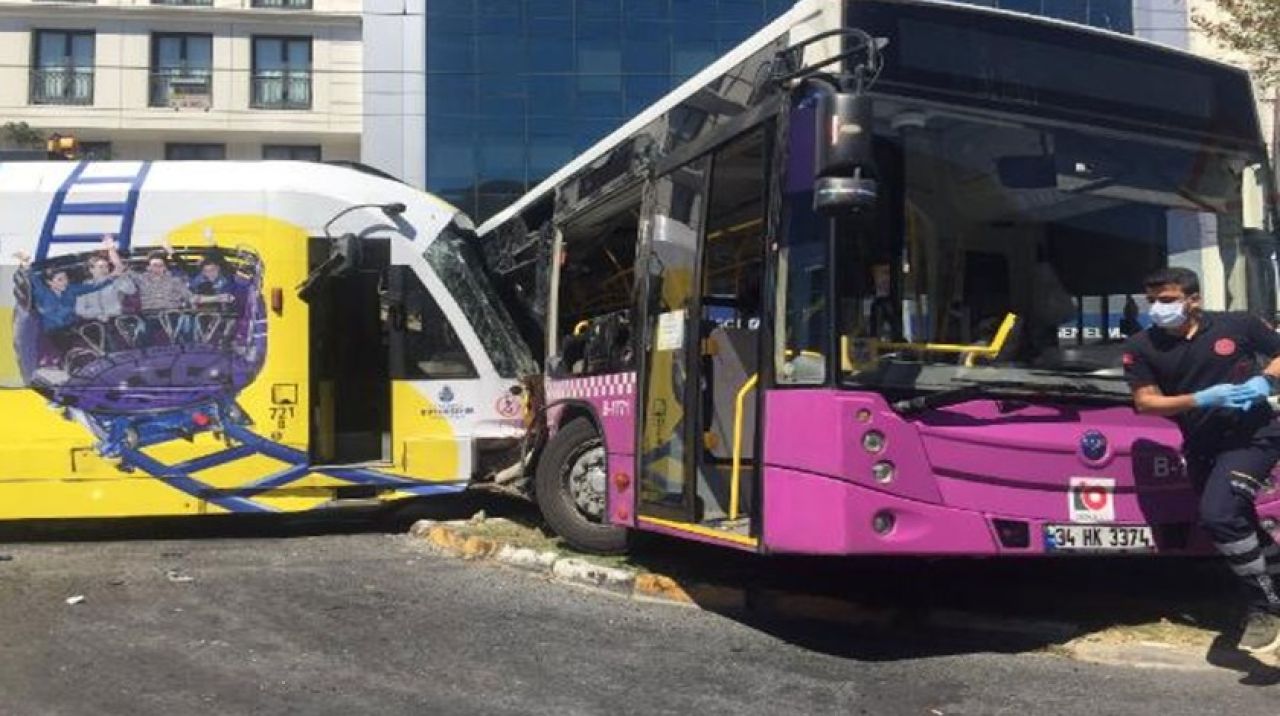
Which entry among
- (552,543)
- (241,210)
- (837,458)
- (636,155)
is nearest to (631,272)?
(636,155)

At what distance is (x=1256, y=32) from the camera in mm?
12234

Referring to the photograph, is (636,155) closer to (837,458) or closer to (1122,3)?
(837,458)

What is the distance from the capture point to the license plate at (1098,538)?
18.7 feet

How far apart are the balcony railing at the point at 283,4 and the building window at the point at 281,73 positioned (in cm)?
94

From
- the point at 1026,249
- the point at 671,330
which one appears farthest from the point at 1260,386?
the point at 671,330

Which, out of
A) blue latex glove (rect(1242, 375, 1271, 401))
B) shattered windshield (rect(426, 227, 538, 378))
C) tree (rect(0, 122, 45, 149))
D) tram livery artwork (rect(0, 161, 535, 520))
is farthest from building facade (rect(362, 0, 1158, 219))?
blue latex glove (rect(1242, 375, 1271, 401))

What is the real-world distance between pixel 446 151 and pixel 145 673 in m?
34.0

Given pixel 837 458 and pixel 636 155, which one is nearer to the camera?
pixel 837 458

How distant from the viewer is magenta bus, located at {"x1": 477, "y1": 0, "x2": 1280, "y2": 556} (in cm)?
555

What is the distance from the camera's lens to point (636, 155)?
7.81 meters

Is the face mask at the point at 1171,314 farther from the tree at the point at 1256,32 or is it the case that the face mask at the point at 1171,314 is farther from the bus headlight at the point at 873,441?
the tree at the point at 1256,32

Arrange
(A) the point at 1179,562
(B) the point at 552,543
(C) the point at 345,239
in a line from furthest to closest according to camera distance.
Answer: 1. (C) the point at 345,239
2. (B) the point at 552,543
3. (A) the point at 1179,562

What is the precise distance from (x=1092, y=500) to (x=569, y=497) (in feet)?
13.5

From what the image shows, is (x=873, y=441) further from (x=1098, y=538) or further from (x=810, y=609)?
(x=810, y=609)
